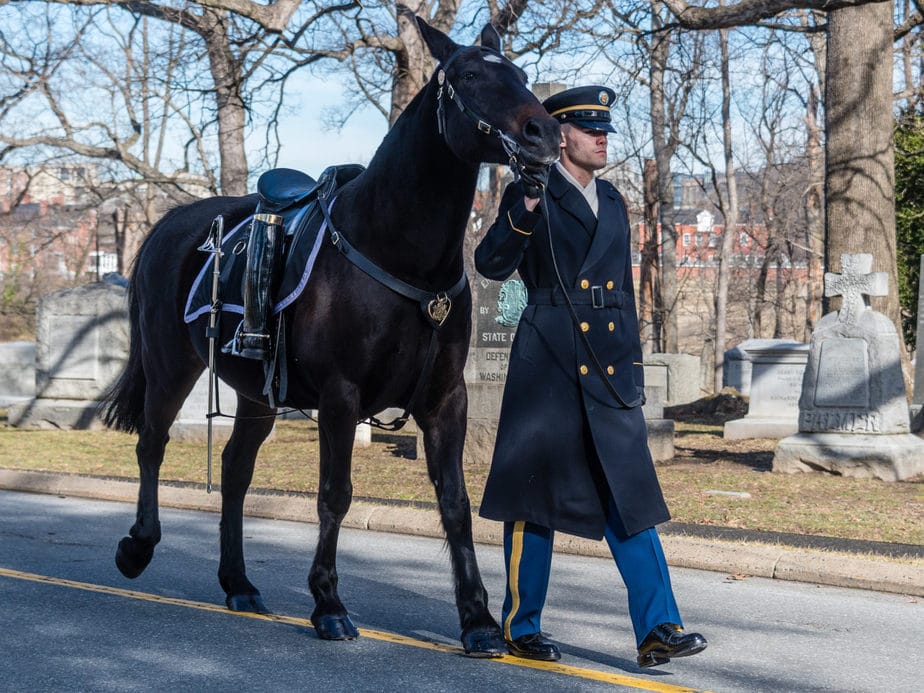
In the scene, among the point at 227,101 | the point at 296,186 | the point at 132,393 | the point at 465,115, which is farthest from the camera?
the point at 227,101

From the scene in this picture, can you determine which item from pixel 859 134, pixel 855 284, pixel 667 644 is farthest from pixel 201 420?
pixel 667 644

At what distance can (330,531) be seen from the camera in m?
5.40

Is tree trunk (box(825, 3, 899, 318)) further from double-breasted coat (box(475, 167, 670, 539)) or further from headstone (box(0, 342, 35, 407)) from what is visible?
headstone (box(0, 342, 35, 407))

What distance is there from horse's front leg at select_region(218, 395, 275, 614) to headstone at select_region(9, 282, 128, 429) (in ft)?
39.1

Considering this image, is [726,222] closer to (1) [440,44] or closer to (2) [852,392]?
(2) [852,392]

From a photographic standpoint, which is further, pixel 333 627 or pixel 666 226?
pixel 666 226

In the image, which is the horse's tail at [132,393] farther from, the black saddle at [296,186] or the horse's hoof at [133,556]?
the black saddle at [296,186]

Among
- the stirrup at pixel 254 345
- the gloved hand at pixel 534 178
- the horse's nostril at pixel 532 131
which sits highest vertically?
the horse's nostril at pixel 532 131

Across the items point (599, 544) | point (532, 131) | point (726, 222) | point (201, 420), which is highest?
point (726, 222)

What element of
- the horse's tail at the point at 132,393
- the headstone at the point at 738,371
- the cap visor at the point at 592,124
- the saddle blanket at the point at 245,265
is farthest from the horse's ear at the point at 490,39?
the headstone at the point at 738,371

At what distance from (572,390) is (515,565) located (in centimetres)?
75

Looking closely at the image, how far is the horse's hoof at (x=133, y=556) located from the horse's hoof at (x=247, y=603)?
65cm

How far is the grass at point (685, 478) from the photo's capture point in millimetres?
9234

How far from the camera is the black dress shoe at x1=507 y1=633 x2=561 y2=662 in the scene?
5.02 m
